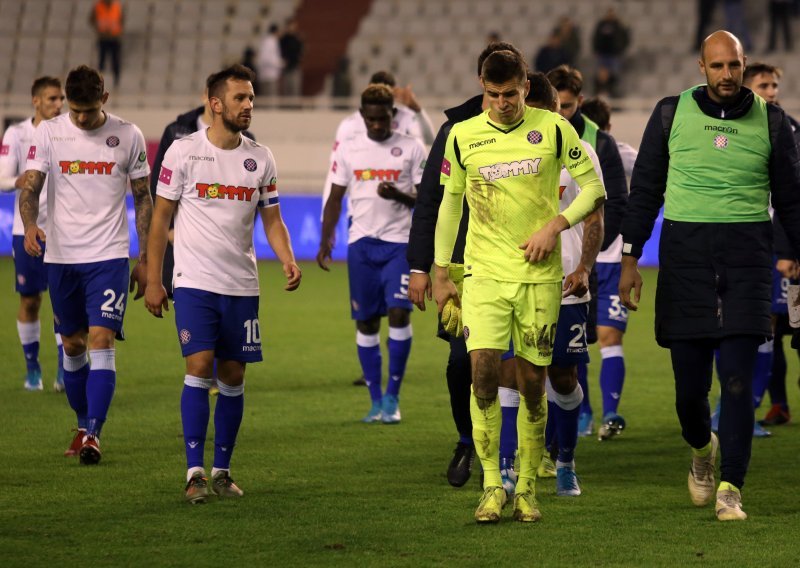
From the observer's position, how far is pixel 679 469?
25.2 feet

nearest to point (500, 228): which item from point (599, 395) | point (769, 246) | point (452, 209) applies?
point (452, 209)

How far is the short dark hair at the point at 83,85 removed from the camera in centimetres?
766

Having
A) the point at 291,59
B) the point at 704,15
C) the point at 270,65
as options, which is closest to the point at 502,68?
the point at 291,59

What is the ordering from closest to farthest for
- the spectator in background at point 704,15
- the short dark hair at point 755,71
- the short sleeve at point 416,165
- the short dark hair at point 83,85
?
1. the short dark hair at point 83,85
2. the short dark hair at point 755,71
3. the short sleeve at point 416,165
4. the spectator in background at point 704,15

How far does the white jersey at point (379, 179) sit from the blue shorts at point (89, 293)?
2.13m

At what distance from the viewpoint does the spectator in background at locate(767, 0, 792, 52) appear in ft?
83.6

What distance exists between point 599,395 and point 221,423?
14.1 feet

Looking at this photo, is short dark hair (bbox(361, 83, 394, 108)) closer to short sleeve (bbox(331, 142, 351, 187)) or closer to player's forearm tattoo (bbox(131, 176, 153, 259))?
short sleeve (bbox(331, 142, 351, 187))

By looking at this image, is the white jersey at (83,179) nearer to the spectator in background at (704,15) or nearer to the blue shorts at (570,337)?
the blue shorts at (570,337)

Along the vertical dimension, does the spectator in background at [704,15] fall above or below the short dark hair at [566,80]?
above

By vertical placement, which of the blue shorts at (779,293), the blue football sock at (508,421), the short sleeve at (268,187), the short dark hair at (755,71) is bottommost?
the blue football sock at (508,421)

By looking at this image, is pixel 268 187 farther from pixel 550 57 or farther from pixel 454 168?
pixel 550 57

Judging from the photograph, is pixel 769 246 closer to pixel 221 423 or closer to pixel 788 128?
pixel 788 128

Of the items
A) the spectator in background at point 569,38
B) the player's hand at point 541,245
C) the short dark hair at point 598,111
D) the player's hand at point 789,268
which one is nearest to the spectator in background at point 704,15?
the spectator in background at point 569,38
